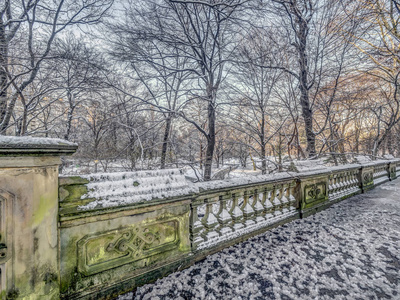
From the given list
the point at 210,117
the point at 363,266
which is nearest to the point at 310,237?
the point at 363,266

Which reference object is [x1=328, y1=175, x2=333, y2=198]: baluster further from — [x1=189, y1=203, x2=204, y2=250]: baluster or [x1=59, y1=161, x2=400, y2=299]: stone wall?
[x1=189, y1=203, x2=204, y2=250]: baluster

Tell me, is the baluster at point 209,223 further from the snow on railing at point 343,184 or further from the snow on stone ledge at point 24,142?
the snow on railing at point 343,184

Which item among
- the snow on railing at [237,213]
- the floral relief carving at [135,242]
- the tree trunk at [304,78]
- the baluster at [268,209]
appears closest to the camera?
the floral relief carving at [135,242]

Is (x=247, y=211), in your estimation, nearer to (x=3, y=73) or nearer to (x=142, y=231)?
(x=142, y=231)

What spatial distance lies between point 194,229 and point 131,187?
104 cm

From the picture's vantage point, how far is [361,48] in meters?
7.71

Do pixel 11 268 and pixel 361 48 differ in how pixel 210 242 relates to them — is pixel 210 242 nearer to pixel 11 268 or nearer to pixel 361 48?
pixel 11 268

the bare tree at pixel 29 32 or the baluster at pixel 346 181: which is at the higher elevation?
the bare tree at pixel 29 32

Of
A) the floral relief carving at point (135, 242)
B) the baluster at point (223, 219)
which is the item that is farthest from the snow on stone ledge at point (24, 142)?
the baluster at point (223, 219)

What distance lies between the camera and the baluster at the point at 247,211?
9.71 feet

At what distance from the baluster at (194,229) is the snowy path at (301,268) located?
267 mm

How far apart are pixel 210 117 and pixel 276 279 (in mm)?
6370

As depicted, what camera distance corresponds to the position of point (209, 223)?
2.55 metres

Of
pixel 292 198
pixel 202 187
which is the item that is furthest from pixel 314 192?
pixel 202 187
